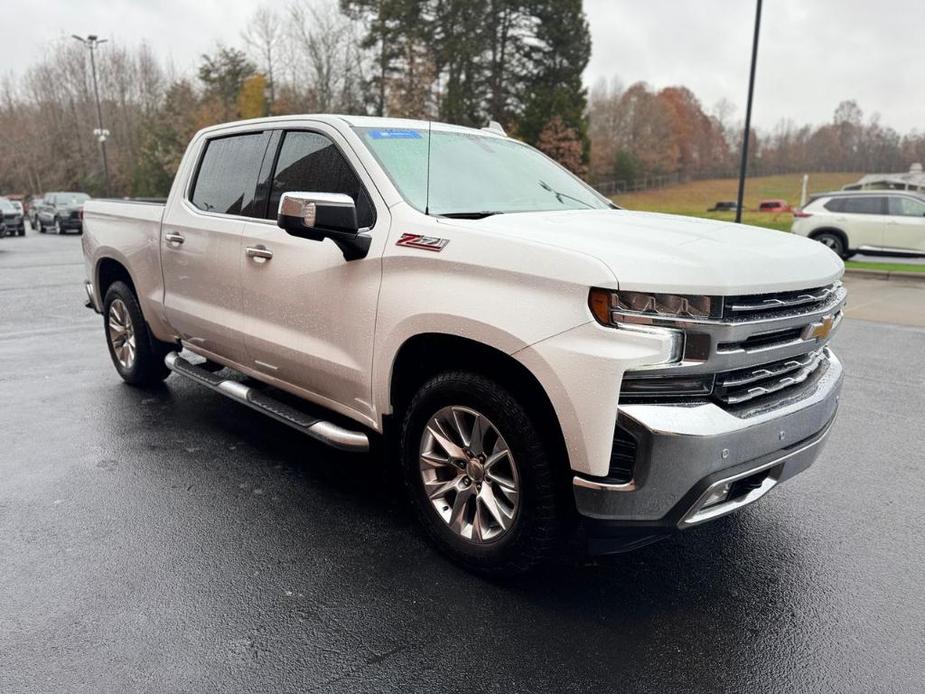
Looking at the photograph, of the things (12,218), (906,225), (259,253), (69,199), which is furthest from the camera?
(69,199)

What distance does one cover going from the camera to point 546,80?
48.2 m

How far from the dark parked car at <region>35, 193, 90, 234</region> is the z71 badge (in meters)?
30.5

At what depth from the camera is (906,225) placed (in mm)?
17094

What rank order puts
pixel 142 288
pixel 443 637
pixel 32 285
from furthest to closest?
pixel 32 285, pixel 142 288, pixel 443 637

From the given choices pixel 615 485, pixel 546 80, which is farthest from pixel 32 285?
pixel 546 80

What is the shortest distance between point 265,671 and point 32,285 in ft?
41.5

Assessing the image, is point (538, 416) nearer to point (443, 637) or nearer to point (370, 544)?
point (443, 637)

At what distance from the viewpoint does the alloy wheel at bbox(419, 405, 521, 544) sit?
296 cm

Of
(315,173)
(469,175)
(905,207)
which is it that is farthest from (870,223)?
(315,173)

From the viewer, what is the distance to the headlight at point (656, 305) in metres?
2.50

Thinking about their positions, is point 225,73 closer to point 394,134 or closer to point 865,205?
point 865,205

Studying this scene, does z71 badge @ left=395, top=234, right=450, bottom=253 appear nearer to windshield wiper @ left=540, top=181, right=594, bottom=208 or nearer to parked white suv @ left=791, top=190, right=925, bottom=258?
windshield wiper @ left=540, top=181, right=594, bottom=208

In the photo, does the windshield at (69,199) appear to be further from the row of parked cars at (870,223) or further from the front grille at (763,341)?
the front grille at (763,341)

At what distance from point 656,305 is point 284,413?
2213mm
